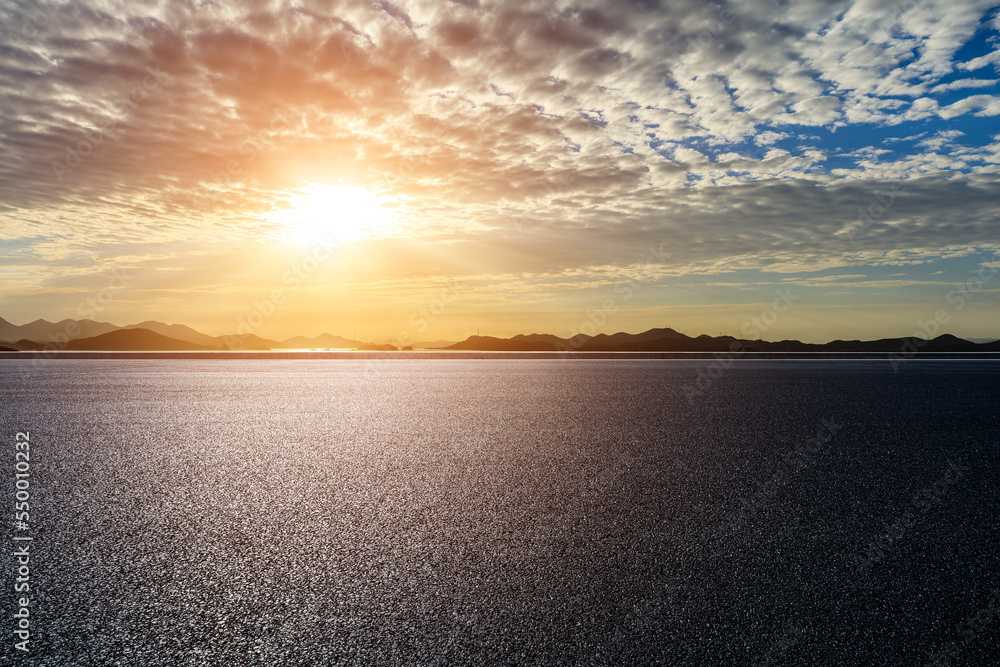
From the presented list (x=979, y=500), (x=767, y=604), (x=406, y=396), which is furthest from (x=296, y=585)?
(x=406, y=396)

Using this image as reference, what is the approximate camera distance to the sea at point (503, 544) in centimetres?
291

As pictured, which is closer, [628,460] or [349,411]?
[628,460]

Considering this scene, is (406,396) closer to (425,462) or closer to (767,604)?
(425,462)

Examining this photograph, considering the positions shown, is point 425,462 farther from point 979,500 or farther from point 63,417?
point 63,417

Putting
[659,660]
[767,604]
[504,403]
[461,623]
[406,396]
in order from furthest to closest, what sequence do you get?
[406,396], [504,403], [767,604], [461,623], [659,660]

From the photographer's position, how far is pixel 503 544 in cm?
414

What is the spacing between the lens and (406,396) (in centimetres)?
1385

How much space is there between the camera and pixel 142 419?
1002 centimetres

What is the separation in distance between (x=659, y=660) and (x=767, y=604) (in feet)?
2.77

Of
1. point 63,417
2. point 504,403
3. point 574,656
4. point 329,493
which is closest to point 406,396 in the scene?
point 504,403

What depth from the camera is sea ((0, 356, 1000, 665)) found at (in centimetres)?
291

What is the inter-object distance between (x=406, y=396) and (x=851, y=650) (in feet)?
37.8

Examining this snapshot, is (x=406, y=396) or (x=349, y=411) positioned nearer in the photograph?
(x=349, y=411)

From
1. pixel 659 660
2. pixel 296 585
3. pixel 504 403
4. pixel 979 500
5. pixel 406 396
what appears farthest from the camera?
pixel 406 396
